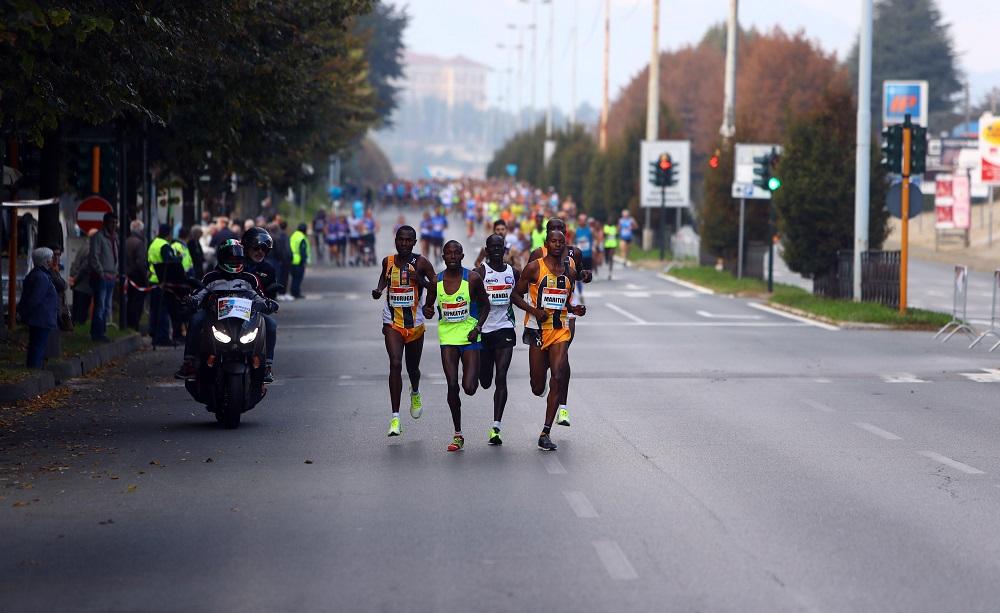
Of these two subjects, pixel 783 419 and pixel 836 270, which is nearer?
pixel 783 419

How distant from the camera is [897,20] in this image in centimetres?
11725

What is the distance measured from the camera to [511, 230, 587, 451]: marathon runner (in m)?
13.7

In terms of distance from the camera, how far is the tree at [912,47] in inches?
4592

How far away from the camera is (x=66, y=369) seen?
20.2 meters

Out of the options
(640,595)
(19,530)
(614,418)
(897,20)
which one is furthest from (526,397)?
(897,20)

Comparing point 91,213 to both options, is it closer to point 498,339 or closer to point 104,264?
point 104,264

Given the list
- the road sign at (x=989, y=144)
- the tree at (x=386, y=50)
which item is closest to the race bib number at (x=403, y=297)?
the road sign at (x=989, y=144)

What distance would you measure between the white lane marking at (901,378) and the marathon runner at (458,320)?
804 centimetres

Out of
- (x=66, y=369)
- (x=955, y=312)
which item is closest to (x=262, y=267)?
(x=66, y=369)

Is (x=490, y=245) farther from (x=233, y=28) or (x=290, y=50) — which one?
(x=290, y=50)

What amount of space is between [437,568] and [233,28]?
1127cm

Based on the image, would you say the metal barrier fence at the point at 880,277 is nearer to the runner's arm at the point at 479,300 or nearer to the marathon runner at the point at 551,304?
the marathon runner at the point at 551,304

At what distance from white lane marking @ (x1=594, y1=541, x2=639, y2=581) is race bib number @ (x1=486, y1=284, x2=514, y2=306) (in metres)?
4.44

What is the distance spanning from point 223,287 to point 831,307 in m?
20.1
